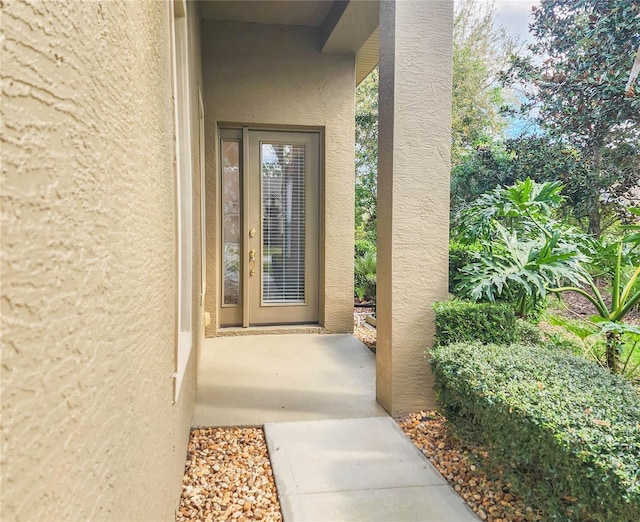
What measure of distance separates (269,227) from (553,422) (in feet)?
14.8

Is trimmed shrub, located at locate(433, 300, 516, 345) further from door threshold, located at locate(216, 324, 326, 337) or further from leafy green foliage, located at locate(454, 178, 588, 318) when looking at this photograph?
door threshold, located at locate(216, 324, 326, 337)

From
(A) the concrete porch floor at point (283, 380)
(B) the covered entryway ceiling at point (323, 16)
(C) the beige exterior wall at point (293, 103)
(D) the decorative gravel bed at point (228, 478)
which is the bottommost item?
(D) the decorative gravel bed at point (228, 478)

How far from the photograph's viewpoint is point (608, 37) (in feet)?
A: 19.9

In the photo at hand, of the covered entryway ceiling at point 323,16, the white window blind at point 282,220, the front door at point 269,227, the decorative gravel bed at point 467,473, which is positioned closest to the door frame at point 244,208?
the front door at point 269,227

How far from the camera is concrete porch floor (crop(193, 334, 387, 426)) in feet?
11.2

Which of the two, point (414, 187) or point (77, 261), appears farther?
point (414, 187)

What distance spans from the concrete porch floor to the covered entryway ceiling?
3.54 metres

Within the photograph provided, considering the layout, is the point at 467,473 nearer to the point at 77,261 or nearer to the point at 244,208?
the point at 77,261

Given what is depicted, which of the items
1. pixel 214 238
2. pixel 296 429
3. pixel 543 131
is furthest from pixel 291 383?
pixel 543 131

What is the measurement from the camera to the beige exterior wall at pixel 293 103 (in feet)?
18.1

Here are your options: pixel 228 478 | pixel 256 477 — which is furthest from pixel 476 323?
pixel 228 478

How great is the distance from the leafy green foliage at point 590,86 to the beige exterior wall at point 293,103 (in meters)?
3.20

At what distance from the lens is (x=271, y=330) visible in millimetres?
5812

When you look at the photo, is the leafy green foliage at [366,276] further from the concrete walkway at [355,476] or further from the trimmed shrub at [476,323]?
the concrete walkway at [355,476]
